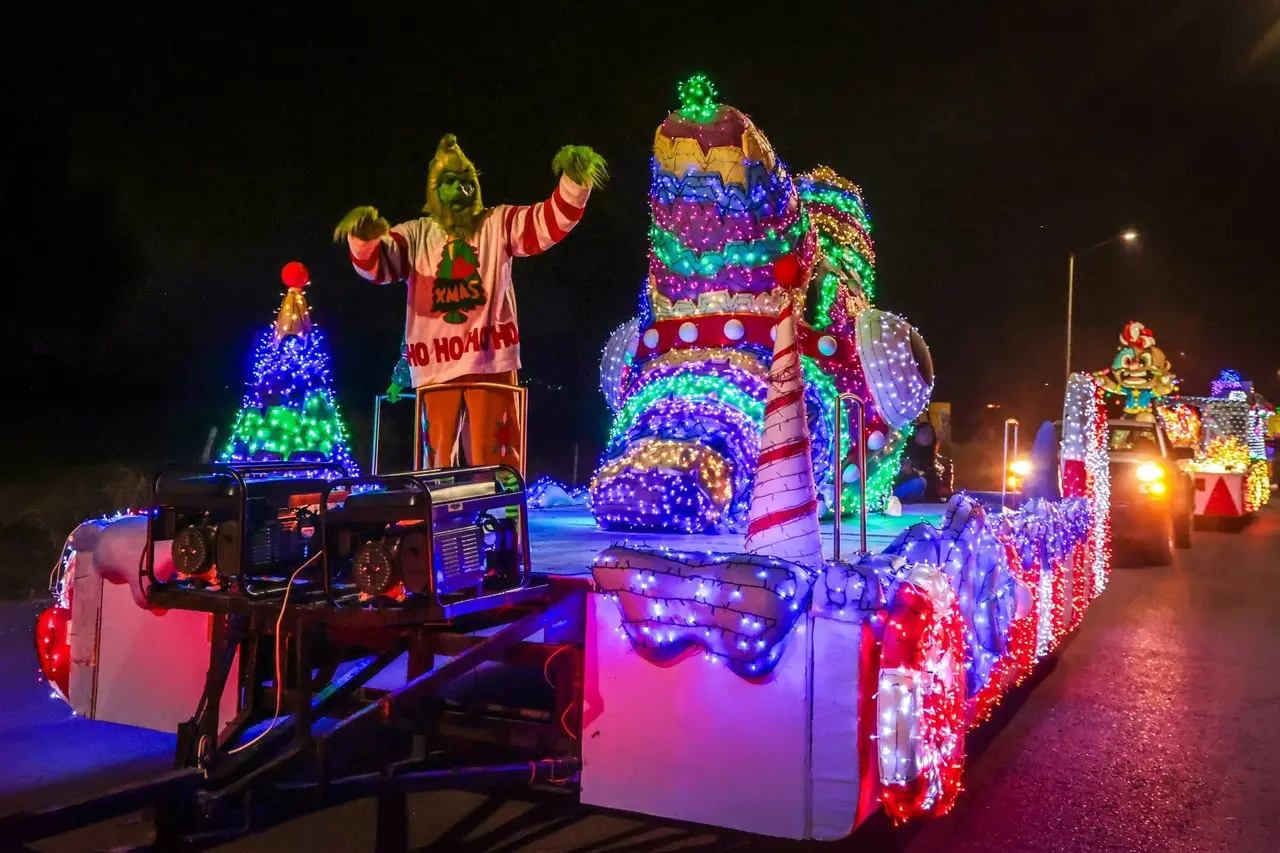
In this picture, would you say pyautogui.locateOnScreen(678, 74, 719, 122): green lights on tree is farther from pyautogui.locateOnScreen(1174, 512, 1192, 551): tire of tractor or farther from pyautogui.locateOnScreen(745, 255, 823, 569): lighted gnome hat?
pyautogui.locateOnScreen(1174, 512, 1192, 551): tire of tractor

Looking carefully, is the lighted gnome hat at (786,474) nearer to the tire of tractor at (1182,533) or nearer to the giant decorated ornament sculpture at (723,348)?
the giant decorated ornament sculpture at (723,348)

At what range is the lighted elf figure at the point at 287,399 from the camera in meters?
6.54

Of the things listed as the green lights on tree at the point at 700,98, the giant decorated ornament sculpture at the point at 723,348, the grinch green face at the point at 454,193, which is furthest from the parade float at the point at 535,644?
the green lights on tree at the point at 700,98

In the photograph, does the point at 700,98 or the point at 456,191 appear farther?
the point at 700,98

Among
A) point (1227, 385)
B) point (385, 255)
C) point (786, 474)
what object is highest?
point (1227, 385)

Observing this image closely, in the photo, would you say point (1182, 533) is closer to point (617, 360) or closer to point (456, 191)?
point (617, 360)

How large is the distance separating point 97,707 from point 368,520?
2.19 m

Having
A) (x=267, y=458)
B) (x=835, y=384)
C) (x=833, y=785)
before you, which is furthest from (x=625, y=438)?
(x=833, y=785)

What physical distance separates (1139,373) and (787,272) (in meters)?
18.2

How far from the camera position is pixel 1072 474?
8.23 m

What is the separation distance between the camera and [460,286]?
5281 mm

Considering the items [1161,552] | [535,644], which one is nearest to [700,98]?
[535,644]

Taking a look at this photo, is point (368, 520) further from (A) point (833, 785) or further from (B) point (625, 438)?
(B) point (625, 438)

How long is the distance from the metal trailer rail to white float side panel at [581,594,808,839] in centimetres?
21
